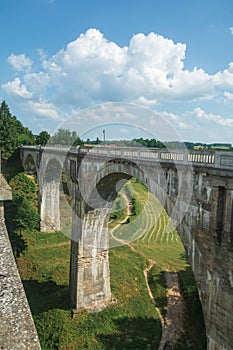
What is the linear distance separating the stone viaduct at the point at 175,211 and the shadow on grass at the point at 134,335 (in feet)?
11.5

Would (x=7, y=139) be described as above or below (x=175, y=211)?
above

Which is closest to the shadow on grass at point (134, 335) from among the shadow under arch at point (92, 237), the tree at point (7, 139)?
the shadow under arch at point (92, 237)

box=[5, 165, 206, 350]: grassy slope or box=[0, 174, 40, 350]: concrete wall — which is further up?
box=[0, 174, 40, 350]: concrete wall

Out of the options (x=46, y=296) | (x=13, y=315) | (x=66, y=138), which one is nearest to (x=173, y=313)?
(x=46, y=296)

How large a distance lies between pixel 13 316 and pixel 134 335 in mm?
17294

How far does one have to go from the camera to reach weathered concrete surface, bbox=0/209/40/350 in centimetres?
541

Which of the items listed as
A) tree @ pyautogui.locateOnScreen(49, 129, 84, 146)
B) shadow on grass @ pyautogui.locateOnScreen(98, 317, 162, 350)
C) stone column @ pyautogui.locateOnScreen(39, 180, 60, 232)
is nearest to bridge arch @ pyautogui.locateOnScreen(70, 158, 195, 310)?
shadow on grass @ pyautogui.locateOnScreen(98, 317, 162, 350)

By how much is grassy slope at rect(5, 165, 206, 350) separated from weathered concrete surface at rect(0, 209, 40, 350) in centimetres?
1490

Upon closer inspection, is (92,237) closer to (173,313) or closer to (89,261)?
(89,261)

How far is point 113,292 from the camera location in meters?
26.4

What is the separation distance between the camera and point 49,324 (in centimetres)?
2194

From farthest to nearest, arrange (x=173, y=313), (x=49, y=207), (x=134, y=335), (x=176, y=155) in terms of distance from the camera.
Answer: (x=49, y=207) → (x=173, y=313) → (x=134, y=335) → (x=176, y=155)

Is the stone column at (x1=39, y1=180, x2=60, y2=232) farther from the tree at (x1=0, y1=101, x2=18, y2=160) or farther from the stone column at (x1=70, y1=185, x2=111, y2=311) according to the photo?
the tree at (x1=0, y1=101, x2=18, y2=160)

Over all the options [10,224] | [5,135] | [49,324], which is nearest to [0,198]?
[49,324]
